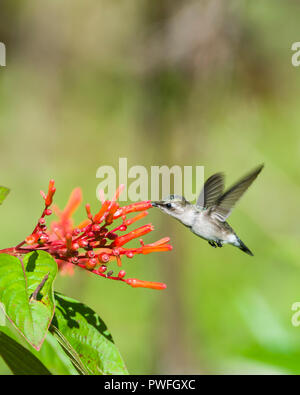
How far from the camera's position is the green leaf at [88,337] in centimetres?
116

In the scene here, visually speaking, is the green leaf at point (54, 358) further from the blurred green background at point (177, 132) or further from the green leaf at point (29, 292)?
the blurred green background at point (177, 132)

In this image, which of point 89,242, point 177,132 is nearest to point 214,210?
point 89,242

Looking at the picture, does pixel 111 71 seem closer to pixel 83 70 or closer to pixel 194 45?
pixel 83 70

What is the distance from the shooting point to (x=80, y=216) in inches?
239

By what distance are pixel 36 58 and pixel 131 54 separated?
45.5 inches

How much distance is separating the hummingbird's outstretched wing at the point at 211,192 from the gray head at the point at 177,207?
8 cm

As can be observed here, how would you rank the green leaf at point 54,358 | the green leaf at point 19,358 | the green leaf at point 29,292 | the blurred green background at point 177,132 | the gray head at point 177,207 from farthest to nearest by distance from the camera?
the blurred green background at point 177,132 < the gray head at point 177,207 < the green leaf at point 54,358 < the green leaf at point 19,358 < the green leaf at point 29,292

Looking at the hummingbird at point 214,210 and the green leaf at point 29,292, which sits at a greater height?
the hummingbird at point 214,210

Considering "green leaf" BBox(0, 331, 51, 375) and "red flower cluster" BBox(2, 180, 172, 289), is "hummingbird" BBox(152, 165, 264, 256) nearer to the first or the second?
"red flower cluster" BBox(2, 180, 172, 289)

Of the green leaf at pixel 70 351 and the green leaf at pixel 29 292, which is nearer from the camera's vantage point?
the green leaf at pixel 29 292

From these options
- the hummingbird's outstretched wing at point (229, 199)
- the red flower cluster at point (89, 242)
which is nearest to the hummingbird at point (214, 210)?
the hummingbird's outstretched wing at point (229, 199)

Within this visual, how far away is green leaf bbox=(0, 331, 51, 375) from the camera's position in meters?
1.11

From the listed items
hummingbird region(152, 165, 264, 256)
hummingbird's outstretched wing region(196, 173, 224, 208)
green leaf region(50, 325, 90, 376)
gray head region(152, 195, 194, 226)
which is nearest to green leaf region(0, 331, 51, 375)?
green leaf region(50, 325, 90, 376)
